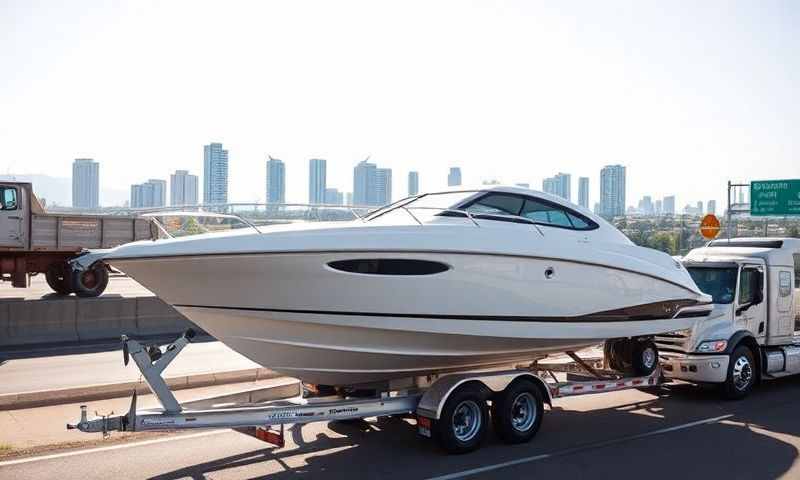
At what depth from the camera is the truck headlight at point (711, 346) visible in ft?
34.7

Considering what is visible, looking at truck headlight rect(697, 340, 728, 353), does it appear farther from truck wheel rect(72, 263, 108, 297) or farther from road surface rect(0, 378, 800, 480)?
truck wheel rect(72, 263, 108, 297)

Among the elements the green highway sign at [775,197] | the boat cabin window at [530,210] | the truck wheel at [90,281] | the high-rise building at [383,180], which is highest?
the high-rise building at [383,180]

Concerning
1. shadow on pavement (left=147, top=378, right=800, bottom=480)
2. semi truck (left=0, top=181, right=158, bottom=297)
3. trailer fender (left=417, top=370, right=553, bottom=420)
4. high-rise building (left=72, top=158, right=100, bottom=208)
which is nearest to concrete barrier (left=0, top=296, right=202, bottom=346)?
semi truck (left=0, top=181, right=158, bottom=297)

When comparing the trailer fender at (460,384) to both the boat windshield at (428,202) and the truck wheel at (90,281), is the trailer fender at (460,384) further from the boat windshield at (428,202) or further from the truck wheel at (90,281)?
the truck wheel at (90,281)

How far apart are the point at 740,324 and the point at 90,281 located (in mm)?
16523

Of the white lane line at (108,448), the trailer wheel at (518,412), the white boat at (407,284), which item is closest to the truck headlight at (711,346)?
the white boat at (407,284)

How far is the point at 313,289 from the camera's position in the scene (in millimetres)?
7219

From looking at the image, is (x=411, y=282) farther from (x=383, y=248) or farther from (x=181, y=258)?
(x=181, y=258)

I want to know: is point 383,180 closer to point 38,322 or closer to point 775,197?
point 775,197

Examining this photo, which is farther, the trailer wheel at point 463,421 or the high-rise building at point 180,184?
the high-rise building at point 180,184

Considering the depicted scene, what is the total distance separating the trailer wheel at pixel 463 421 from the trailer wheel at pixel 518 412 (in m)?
0.22

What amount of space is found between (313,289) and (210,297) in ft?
3.27

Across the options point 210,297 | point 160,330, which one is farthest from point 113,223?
point 210,297

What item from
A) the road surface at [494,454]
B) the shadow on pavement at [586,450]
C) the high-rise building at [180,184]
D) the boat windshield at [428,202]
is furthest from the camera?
the high-rise building at [180,184]
